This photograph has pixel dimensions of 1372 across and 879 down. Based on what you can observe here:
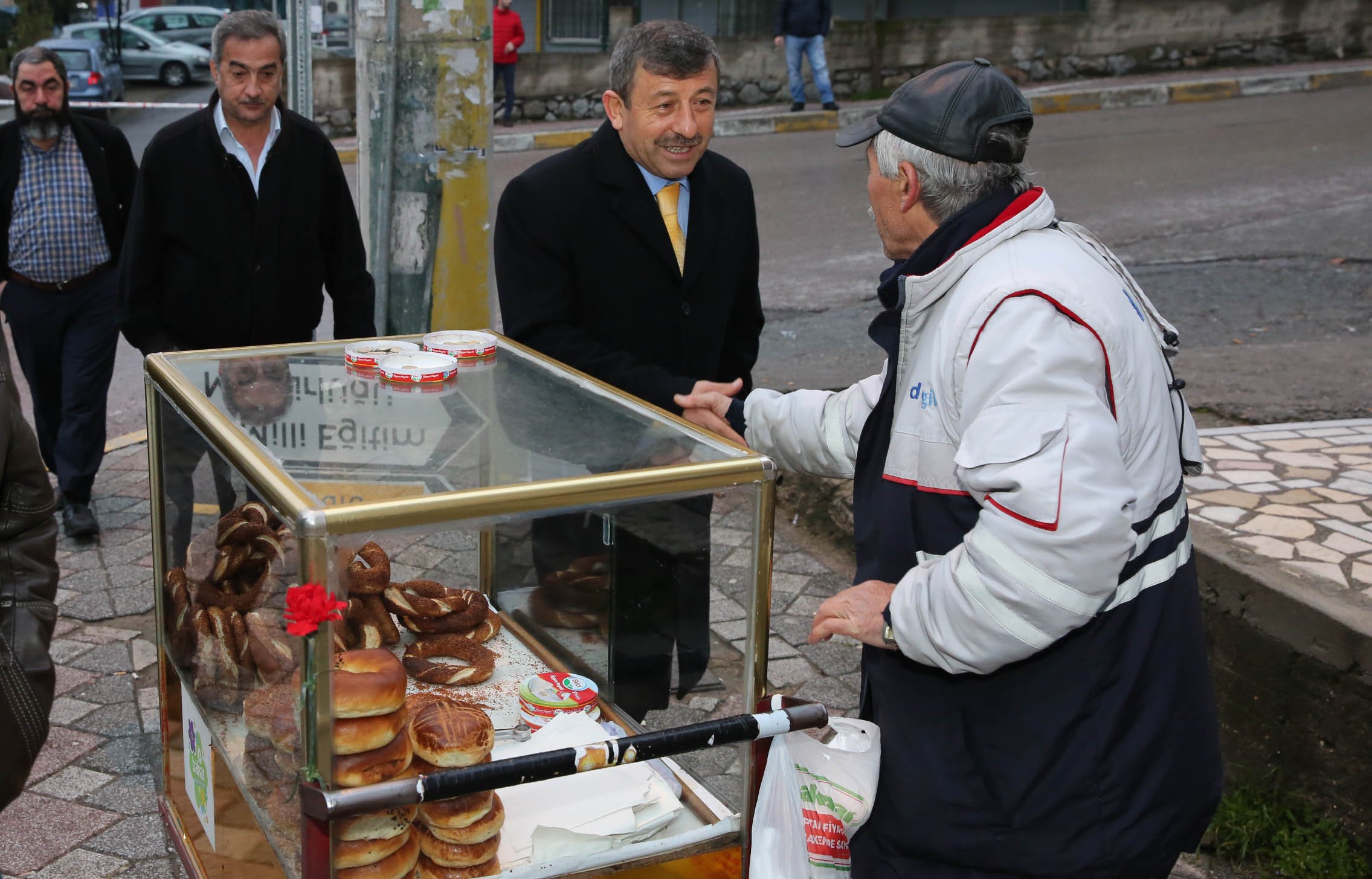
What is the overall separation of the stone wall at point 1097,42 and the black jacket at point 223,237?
13717mm

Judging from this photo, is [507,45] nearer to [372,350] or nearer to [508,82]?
[508,82]

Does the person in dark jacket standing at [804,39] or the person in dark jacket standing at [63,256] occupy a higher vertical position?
the person in dark jacket standing at [804,39]

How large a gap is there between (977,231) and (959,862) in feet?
3.23

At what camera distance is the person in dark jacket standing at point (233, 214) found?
156 inches

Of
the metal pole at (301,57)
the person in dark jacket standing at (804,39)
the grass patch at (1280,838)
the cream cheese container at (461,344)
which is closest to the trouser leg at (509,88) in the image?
the person in dark jacket standing at (804,39)

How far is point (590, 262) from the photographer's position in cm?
315

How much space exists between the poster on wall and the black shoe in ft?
8.51

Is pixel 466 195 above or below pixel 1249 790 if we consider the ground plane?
above

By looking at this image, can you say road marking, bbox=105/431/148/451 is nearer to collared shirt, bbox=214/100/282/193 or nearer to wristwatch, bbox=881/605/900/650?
collared shirt, bbox=214/100/282/193

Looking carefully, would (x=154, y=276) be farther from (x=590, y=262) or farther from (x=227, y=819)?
(x=227, y=819)

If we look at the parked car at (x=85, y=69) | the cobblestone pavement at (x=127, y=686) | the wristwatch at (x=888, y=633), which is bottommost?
the cobblestone pavement at (x=127, y=686)

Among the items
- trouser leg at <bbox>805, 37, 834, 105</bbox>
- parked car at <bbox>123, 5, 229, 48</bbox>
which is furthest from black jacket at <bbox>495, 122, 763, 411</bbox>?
parked car at <bbox>123, 5, 229, 48</bbox>

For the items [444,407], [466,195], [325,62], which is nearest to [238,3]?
[325,62]

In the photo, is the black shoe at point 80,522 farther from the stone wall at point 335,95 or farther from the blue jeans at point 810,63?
the blue jeans at point 810,63
